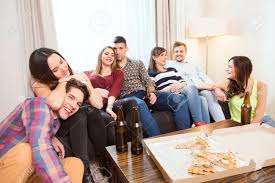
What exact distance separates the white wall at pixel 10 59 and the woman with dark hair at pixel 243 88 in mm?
2200

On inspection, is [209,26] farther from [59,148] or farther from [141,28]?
[59,148]

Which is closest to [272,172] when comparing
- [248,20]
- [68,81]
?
[68,81]

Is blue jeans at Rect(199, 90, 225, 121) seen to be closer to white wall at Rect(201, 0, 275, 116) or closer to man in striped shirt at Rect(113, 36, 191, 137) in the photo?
man in striped shirt at Rect(113, 36, 191, 137)

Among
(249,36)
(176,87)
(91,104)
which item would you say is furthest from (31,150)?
(249,36)

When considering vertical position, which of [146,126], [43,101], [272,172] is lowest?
[146,126]

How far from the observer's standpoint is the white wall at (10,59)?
2.61m

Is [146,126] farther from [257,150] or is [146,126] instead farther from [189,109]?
[257,150]

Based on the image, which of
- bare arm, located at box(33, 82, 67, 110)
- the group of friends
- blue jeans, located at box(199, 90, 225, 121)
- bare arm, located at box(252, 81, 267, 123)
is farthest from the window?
bare arm, located at box(252, 81, 267, 123)

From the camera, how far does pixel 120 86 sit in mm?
2414

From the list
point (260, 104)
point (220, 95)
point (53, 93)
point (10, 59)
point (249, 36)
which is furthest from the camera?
point (249, 36)

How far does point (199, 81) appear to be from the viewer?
290 centimetres

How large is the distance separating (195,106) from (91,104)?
1.06 metres

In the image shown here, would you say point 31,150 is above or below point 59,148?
above

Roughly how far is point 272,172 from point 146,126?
1.23m
